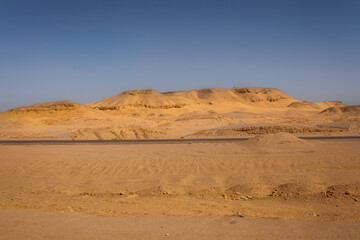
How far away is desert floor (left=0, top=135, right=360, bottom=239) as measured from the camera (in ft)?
18.2

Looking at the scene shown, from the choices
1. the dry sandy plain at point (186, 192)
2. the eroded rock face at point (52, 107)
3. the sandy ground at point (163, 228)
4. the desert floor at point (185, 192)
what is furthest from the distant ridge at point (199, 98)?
the sandy ground at point (163, 228)

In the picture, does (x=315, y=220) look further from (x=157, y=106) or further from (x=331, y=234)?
(x=157, y=106)

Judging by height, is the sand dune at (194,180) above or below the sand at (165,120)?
below

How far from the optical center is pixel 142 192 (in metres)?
9.93

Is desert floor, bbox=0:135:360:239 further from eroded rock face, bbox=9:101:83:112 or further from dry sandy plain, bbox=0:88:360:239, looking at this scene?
eroded rock face, bbox=9:101:83:112

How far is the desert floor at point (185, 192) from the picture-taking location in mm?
5551

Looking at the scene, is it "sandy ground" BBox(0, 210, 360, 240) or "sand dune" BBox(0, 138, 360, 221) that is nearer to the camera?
"sandy ground" BBox(0, 210, 360, 240)

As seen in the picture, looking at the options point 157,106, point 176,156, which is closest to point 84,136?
point 176,156

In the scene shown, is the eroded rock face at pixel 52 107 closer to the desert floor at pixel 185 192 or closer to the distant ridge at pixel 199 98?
the distant ridge at pixel 199 98

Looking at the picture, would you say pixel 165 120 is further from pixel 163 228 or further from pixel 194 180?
pixel 163 228

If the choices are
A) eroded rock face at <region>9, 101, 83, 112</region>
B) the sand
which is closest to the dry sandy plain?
the sand

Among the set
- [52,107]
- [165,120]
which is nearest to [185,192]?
[165,120]

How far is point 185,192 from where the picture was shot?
971cm

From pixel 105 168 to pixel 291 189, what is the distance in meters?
8.05
